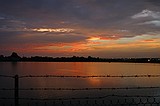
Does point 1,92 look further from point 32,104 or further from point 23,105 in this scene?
point 23,105

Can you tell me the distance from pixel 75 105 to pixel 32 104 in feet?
31.6

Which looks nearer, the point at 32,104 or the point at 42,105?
the point at 42,105

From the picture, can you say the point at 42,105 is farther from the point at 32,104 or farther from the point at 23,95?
the point at 23,95

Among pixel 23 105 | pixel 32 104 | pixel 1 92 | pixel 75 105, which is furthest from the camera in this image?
pixel 1 92

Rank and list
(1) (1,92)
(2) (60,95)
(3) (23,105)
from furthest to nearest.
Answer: (1) (1,92) < (2) (60,95) < (3) (23,105)

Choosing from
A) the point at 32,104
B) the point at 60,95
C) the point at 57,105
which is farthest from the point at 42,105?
the point at 60,95

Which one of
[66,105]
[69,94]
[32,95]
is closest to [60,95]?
[69,94]

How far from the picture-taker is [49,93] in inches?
1724

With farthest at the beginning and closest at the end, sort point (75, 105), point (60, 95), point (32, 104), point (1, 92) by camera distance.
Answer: point (1, 92) < point (60, 95) < point (32, 104) < point (75, 105)

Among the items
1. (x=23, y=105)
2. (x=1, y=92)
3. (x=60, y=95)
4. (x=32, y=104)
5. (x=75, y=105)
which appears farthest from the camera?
(x=1, y=92)

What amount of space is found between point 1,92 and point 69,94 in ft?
41.5

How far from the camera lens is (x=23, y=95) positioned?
139 ft

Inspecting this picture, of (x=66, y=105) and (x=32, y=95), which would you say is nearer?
(x=66, y=105)

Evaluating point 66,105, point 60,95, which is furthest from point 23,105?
point 60,95
